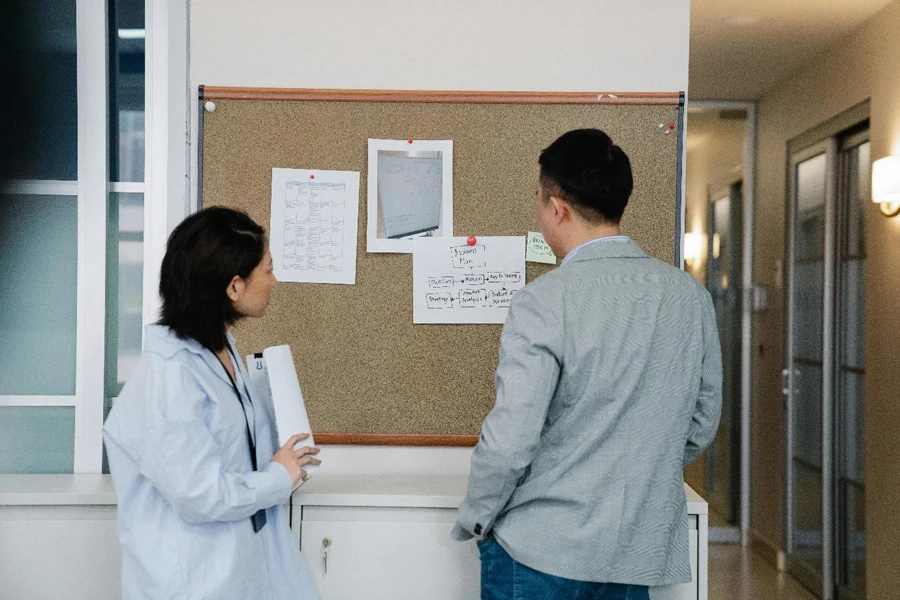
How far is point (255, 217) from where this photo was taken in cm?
217

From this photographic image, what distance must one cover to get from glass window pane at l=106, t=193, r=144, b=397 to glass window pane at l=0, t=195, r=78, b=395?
0.09 m

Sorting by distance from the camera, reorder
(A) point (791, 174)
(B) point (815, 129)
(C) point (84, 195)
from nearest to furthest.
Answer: (C) point (84, 195), (B) point (815, 129), (A) point (791, 174)

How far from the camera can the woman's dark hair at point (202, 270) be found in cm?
144

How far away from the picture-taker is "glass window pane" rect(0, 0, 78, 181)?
2.10 metres

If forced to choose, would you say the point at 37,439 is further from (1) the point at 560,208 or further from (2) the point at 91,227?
(1) the point at 560,208

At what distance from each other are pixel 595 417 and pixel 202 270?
698 mm

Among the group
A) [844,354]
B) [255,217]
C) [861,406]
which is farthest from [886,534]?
Result: [255,217]

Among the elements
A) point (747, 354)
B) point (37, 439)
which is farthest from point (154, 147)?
point (747, 354)

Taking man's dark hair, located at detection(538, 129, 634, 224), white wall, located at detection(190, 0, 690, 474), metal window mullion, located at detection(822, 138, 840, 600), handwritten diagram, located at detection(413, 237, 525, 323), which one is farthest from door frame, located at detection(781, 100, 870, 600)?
man's dark hair, located at detection(538, 129, 634, 224)

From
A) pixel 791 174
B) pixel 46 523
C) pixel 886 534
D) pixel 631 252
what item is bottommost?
pixel 886 534

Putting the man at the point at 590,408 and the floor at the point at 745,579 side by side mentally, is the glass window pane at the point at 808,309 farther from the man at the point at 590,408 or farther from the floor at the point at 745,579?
the man at the point at 590,408

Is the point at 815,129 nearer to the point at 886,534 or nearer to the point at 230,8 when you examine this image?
the point at 886,534

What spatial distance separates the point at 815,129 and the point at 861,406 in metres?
1.29

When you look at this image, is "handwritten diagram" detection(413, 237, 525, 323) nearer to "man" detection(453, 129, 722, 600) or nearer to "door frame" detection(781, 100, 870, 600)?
"man" detection(453, 129, 722, 600)
